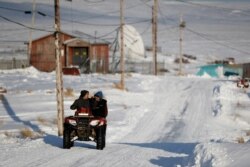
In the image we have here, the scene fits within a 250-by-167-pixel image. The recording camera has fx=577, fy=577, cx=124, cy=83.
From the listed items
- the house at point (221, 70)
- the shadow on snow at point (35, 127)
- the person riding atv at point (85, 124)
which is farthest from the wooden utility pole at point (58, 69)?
the house at point (221, 70)

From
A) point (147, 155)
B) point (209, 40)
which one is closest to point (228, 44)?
point (209, 40)

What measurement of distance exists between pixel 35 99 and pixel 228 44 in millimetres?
96797

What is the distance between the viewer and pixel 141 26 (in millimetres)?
165625

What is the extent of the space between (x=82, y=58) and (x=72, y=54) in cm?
146

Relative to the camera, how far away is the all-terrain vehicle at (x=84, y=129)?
1641 centimetres

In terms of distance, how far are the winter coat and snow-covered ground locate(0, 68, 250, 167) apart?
3.47 feet

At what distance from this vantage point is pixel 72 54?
72125 millimetres

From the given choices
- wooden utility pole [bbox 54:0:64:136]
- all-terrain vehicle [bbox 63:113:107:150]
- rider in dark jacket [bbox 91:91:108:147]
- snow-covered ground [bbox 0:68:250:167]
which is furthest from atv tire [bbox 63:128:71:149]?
wooden utility pole [bbox 54:0:64:136]

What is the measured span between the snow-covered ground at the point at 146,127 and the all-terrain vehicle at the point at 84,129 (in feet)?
1.06

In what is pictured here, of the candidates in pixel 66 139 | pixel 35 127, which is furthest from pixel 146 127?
pixel 66 139

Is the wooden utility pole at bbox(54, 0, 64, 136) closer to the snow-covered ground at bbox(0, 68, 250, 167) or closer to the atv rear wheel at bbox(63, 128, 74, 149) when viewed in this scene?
the snow-covered ground at bbox(0, 68, 250, 167)

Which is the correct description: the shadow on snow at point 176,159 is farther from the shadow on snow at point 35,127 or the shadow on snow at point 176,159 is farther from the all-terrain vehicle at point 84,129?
the shadow on snow at point 35,127

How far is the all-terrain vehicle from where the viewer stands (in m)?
16.4

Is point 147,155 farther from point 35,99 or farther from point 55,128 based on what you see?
point 35,99
